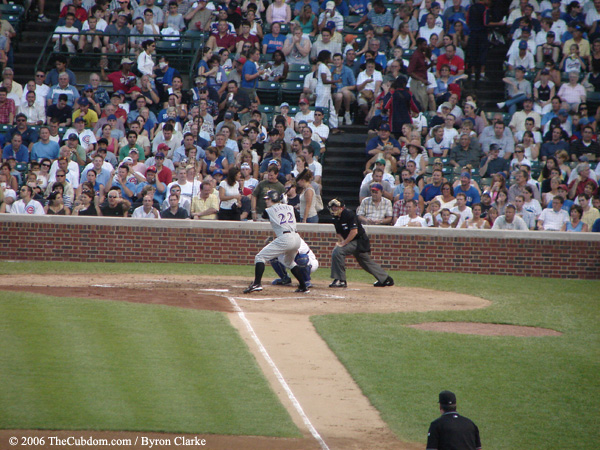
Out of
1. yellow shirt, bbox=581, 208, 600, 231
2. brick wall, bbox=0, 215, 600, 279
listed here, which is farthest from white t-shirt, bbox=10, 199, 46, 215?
yellow shirt, bbox=581, 208, 600, 231

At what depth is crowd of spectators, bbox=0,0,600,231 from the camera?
674 inches

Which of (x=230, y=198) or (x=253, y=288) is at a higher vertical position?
(x=230, y=198)

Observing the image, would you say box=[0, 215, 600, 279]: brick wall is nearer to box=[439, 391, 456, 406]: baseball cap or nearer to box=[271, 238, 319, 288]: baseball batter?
box=[271, 238, 319, 288]: baseball batter

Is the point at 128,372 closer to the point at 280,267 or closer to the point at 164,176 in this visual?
the point at 280,267

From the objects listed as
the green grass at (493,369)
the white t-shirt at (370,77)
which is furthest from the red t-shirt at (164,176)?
the green grass at (493,369)

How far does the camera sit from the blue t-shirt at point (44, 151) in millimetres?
18672

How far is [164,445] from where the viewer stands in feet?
22.7

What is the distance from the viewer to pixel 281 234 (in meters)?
13.0

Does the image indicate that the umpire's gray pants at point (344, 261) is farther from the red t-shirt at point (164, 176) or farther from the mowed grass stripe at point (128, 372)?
the red t-shirt at point (164, 176)

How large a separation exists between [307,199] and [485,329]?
5.74 m

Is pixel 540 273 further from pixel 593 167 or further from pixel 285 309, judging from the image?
pixel 285 309

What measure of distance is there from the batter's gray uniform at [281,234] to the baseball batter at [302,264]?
0.22m

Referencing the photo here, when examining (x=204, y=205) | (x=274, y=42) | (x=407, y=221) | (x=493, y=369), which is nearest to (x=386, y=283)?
(x=407, y=221)

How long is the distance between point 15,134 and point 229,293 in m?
8.63
